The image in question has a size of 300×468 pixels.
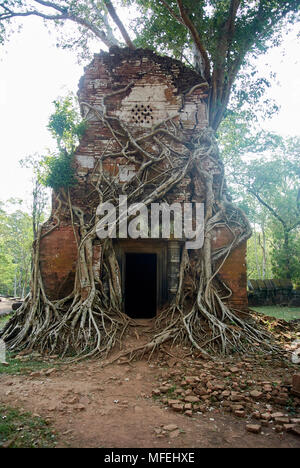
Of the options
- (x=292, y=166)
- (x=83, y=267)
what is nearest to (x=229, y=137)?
(x=292, y=166)

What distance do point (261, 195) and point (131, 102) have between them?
975 cm

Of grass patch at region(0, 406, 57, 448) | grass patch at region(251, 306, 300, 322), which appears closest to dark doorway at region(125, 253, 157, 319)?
grass patch at region(251, 306, 300, 322)

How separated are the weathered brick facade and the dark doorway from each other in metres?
2.25

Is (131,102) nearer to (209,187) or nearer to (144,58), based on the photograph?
(144,58)

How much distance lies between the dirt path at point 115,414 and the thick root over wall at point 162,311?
78cm

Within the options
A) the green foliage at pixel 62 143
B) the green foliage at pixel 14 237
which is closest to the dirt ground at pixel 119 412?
the green foliage at pixel 62 143

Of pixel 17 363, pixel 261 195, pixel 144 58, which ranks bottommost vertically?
pixel 17 363

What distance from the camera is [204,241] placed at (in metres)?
5.74

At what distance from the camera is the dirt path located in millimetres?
2301

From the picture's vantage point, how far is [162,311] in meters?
5.59

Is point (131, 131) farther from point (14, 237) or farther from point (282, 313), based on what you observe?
point (14, 237)

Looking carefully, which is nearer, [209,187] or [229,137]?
[209,187]

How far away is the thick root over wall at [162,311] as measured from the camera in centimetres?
470

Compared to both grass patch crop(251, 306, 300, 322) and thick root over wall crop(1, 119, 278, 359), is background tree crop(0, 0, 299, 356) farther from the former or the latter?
grass patch crop(251, 306, 300, 322)
